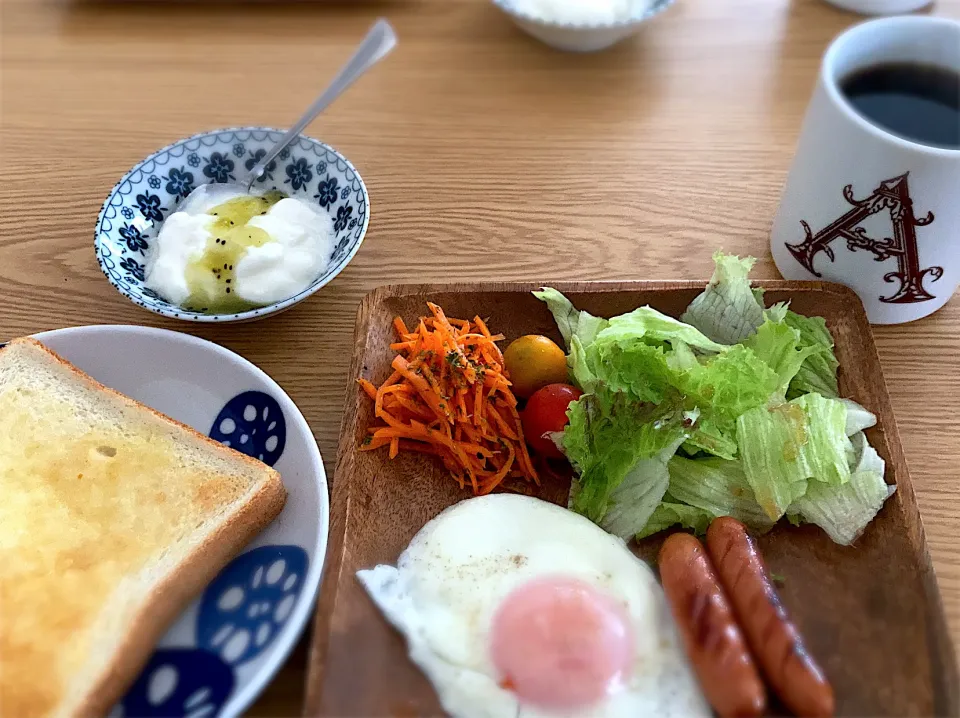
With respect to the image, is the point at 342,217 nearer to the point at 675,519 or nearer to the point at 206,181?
the point at 206,181

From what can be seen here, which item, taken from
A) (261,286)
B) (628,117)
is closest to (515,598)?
(261,286)

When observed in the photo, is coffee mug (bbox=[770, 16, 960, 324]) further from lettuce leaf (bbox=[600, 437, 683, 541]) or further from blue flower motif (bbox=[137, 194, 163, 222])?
blue flower motif (bbox=[137, 194, 163, 222])

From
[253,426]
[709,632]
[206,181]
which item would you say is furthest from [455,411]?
[206,181]

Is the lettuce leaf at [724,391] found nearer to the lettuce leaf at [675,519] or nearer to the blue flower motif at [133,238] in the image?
the lettuce leaf at [675,519]

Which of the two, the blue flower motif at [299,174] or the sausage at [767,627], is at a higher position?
the blue flower motif at [299,174]

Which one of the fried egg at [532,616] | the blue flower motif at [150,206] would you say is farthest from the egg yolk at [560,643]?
the blue flower motif at [150,206]

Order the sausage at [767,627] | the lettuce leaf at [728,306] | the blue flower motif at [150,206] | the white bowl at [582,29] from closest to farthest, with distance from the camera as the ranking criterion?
the sausage at [767,627] < the lettuce leaf at [728,306] < the blue flower motif at [150,206] < the white bowl at [582,29]

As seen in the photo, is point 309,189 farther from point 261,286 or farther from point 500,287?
point 500,287
